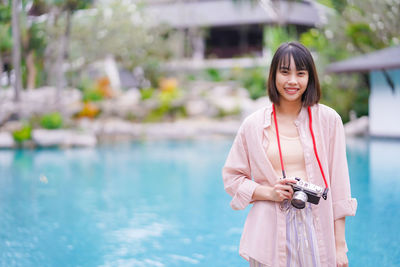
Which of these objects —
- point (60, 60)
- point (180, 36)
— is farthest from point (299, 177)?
point (180, 36)

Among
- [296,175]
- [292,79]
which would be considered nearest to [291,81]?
[292,79]

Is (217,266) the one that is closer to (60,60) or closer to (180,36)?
(60,60)

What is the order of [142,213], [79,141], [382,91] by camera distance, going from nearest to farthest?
[142,213]
[79,141]
[382,91]

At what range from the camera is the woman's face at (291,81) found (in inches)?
70.9

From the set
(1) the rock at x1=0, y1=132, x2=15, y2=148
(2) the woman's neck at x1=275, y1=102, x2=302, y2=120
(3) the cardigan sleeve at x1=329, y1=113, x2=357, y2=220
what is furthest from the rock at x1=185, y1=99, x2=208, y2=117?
(3) the cardigan sleeve at x1=329, y1=113, x2=357, y2=220

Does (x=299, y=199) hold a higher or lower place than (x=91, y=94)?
higher

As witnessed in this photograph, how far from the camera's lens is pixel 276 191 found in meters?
1.72

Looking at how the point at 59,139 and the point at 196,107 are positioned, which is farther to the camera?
the point at 196,107

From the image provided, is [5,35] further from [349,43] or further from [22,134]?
[349,43]

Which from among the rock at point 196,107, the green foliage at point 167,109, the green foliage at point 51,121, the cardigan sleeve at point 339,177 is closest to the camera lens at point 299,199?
the cardigan sleeve at point 339,177

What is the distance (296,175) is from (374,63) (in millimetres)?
13392

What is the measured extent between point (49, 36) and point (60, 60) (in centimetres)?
305

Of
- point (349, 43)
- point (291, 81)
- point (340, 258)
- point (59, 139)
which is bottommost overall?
point (59, 139)

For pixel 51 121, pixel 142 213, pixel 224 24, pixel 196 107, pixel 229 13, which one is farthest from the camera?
pixel 224 24
